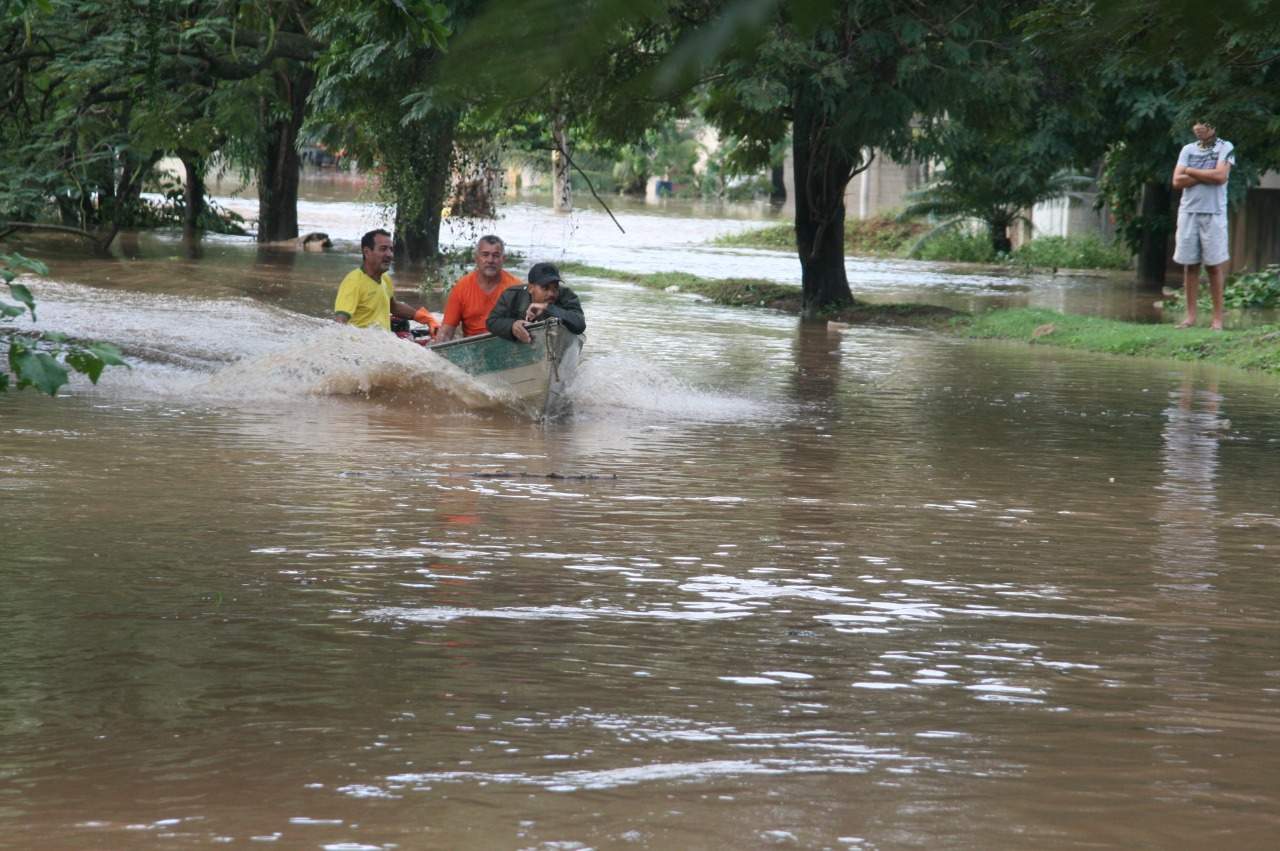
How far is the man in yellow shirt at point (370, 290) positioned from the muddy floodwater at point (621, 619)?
244mm

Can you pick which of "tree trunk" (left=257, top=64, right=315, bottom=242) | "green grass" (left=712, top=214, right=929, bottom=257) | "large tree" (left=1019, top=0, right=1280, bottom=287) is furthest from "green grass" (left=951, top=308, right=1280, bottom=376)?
"green grass" (left=712, top=214, right=929, bottom=257)

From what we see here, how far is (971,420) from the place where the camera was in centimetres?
1329

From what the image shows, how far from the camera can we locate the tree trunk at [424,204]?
20.4 metres

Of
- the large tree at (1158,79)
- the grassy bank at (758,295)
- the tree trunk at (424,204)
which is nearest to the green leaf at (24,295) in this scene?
the large tree at (1158,79)

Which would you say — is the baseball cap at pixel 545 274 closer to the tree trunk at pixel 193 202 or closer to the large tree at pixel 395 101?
the large tree at pixel 395 101

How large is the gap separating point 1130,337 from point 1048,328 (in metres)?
1.75

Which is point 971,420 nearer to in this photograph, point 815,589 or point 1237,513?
point 1237,513

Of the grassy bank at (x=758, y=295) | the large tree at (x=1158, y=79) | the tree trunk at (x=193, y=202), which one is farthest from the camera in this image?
the tree trunk at (x=193, y=202)

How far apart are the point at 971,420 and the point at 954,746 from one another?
8.52 meters

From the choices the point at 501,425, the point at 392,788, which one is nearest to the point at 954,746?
the point at 392,788

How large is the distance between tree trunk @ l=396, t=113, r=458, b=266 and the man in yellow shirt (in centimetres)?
117

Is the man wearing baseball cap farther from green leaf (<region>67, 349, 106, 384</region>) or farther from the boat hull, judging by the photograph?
green leaf (<region>67, 349, 106, 384</region>)

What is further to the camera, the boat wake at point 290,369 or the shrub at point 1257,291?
the shrub at point 1257,291

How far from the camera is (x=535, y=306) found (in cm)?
1346
